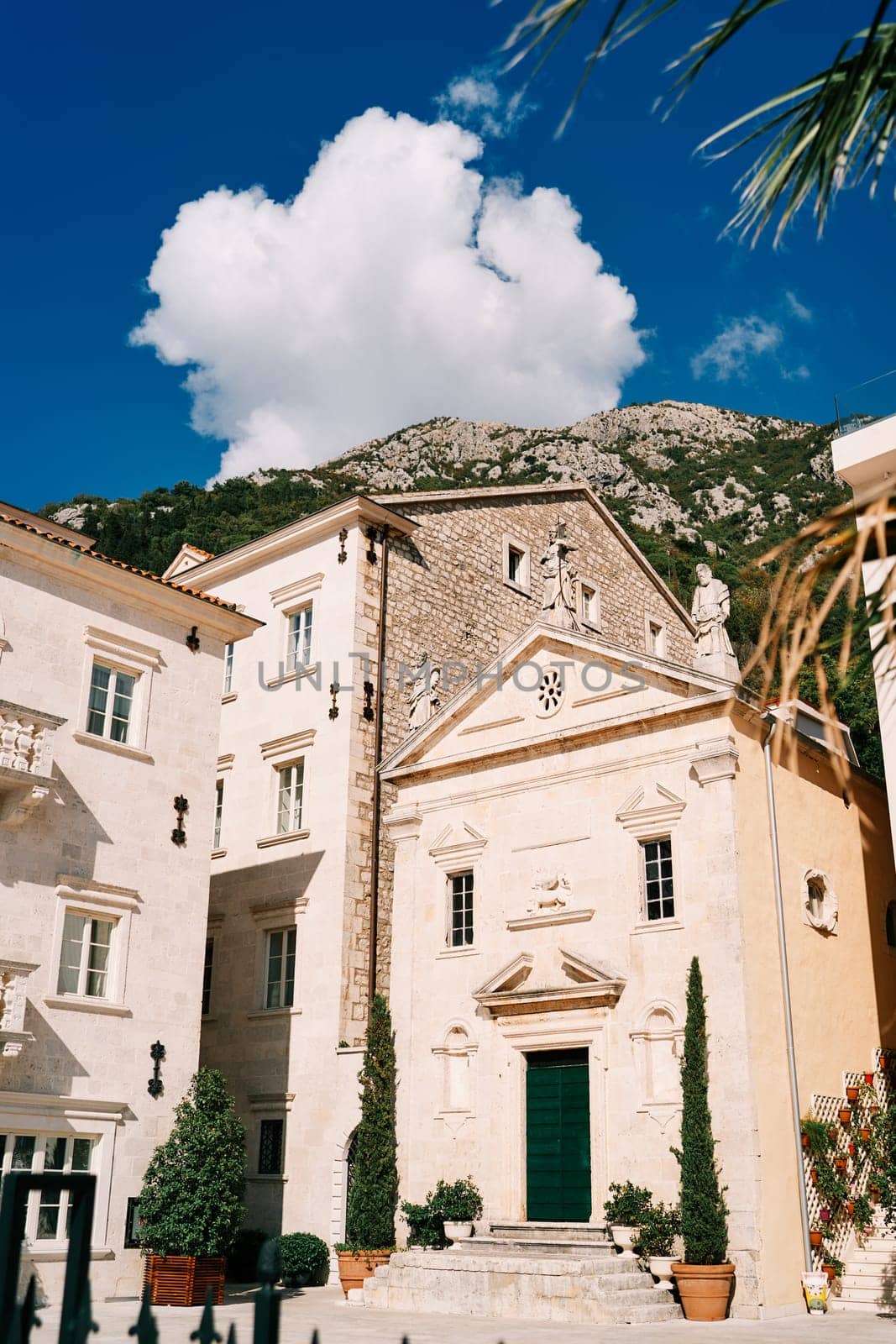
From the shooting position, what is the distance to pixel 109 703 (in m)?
20.7

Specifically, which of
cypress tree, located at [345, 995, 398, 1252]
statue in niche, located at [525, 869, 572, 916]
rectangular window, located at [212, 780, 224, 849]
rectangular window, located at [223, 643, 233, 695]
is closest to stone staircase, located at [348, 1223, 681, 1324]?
cypress tree, located at [345, 995, 398, 1252]

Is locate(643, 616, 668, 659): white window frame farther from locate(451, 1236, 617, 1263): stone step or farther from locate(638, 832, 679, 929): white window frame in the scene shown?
locate(451, 1236, 617, 1263): stone step

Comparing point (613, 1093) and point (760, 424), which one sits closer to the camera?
point (613, 1093)

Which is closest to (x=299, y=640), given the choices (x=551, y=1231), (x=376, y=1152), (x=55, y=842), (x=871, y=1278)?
(x=55, y=842)

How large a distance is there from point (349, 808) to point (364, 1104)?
19.2 ft

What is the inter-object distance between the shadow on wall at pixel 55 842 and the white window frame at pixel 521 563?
Answer: 1464 centimetres

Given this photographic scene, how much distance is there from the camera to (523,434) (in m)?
101

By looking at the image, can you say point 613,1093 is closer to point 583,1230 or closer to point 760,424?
point 583,1230

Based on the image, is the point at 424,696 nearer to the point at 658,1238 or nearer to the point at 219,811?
the point at 219,811

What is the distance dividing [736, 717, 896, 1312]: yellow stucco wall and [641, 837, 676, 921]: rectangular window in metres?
1.35

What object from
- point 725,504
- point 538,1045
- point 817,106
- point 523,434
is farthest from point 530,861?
point 523,434

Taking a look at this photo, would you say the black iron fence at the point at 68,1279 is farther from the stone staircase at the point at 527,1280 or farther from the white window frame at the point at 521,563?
the white window frame at the point at 521,563

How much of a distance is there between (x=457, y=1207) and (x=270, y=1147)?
17.9 ft

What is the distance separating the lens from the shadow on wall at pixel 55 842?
18.5 m
